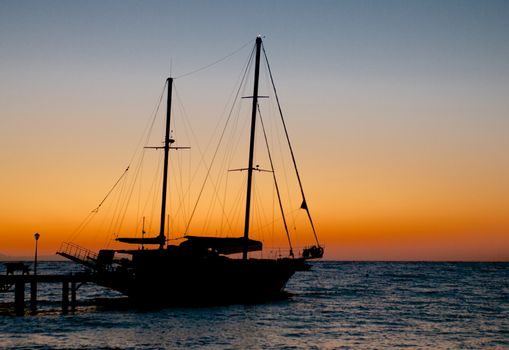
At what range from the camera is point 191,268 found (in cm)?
5534

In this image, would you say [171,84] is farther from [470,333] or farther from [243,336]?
[470,333]

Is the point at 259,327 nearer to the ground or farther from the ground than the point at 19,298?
nearer to the ground

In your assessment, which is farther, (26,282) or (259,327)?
(26,282)

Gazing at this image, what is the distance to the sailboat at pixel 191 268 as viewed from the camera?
5525 cm

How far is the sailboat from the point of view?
2175 inches

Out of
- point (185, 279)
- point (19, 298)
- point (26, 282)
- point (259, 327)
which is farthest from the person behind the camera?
point (185, 279)

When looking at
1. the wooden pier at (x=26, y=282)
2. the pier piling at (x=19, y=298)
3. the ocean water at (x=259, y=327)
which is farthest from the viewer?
the wooden pier at (x=26, y=282)

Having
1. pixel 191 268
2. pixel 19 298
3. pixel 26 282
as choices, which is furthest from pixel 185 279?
pixel 19 298

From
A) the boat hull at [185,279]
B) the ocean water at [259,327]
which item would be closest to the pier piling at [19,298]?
the ocean water at [259,327]

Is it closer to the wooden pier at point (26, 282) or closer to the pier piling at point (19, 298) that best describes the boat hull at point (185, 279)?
the wooden pier at point (26, 282)

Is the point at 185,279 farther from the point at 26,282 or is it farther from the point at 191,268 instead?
the point at 26,282

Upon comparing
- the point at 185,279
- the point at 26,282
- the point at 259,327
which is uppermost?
the point at 185,279

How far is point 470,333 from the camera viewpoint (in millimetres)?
45812

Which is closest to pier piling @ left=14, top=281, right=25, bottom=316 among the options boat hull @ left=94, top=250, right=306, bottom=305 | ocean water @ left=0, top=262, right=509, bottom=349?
ocean water @ left=0, top=262, right=509, bottom=349
